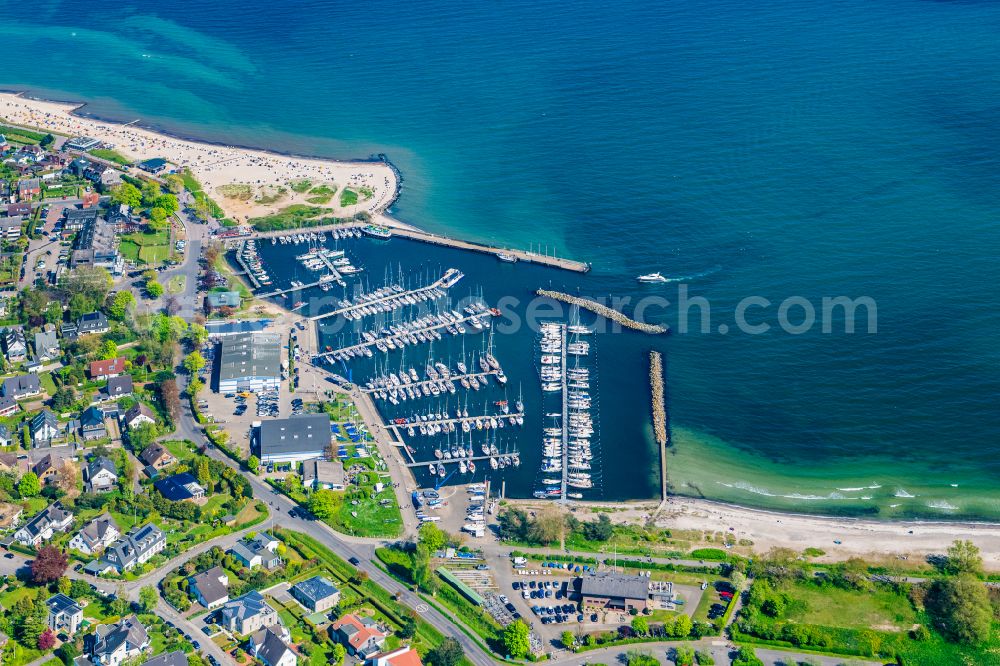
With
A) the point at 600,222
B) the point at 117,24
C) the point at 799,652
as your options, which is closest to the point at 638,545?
the point at 799,652

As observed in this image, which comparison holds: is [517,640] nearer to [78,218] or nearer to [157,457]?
[157,457]

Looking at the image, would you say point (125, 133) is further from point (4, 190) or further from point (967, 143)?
point (967, 143)

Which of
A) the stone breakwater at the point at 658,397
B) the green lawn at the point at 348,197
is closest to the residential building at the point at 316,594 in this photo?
the stone breakwater at the point at 658,397

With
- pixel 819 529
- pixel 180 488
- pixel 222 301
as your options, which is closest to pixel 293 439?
pixel 180 488

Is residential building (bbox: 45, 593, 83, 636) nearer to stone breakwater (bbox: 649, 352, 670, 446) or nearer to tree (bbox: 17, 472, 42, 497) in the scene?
tree (bbox: 17, 472, 42, 497)

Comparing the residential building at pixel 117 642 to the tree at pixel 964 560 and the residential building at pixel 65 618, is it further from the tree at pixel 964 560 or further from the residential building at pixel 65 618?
the tree at pixel 964 560
